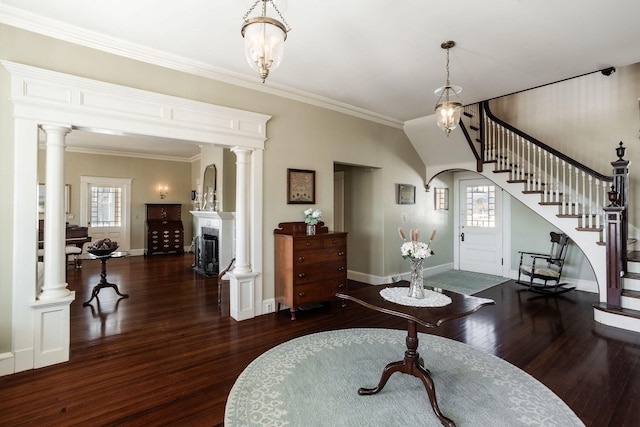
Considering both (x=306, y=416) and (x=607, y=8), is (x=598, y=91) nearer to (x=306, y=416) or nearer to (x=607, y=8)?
(x=607, y=8)

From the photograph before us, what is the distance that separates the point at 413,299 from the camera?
243 cm

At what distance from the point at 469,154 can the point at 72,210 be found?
974cm

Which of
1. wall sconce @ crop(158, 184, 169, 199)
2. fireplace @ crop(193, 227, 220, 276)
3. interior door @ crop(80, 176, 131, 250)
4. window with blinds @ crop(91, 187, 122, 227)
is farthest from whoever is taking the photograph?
wall sconce @ crop(158, 184, 169, 199)

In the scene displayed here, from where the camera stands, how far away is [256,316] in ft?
13.2

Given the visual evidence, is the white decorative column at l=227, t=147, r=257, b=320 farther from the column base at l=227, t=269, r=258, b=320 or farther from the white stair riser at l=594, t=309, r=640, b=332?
the white stair riser at l=594, t=309, r=640, b=332

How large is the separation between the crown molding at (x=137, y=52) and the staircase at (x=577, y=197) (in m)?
2.79

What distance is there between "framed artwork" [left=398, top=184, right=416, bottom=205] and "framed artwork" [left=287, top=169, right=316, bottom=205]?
81.1 inches

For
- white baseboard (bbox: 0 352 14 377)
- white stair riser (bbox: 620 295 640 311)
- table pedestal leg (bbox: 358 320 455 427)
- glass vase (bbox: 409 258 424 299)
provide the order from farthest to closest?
white stair riser (bbox: 620 295 640 311)
white baseboard (bbox: 0 352 14 377)
glass vase (bbox: 409 258 424 299)
table pedestal leg (bbox: 358 320 455 427)

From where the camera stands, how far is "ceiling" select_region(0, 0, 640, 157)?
2611mm

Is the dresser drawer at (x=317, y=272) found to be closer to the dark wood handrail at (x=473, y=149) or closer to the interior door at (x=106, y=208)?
the dark wood handrail at (x=473, y=149)

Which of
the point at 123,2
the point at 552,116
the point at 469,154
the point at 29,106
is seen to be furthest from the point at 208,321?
the point at 552,116

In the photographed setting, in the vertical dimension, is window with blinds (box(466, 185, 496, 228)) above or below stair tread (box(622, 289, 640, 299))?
above

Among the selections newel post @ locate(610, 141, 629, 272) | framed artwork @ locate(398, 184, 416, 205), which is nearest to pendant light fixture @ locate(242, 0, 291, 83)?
framed artwork @ locate(398, 184, 416, 205)

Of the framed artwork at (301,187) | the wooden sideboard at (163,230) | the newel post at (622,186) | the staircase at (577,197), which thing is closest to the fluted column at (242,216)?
the framed artwork at (301,187)
